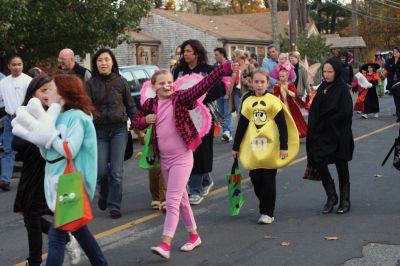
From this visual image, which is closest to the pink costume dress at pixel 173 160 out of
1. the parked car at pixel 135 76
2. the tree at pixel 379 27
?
the parked car at pixel 135 76

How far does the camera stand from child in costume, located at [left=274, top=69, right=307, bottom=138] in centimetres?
1216

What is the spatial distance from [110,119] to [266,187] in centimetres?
190

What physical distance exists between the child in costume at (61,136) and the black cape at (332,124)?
3.36m

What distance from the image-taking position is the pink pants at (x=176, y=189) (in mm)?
6055

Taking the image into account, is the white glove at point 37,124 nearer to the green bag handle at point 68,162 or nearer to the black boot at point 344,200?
the green bag handle at point 68,162

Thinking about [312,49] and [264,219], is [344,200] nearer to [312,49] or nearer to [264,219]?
[264,219]

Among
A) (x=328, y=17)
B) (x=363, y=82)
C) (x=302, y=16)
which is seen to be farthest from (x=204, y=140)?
(x=328, y=17)

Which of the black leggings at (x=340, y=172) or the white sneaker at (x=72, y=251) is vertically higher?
the black leggings at (x=340, y=172)

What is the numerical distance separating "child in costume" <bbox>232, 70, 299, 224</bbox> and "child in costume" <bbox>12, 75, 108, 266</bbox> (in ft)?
8.39

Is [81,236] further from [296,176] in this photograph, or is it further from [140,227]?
[296,176]

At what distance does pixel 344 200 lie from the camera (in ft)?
25.6

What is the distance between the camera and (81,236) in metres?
5.21

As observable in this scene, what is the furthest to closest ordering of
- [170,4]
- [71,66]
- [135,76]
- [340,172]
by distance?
1. [170,4]
2. [135,76]
3. [71,66]
4. [340,172]

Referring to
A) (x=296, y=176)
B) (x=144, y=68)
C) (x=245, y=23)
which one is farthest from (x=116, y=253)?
(x=245, y=23)
